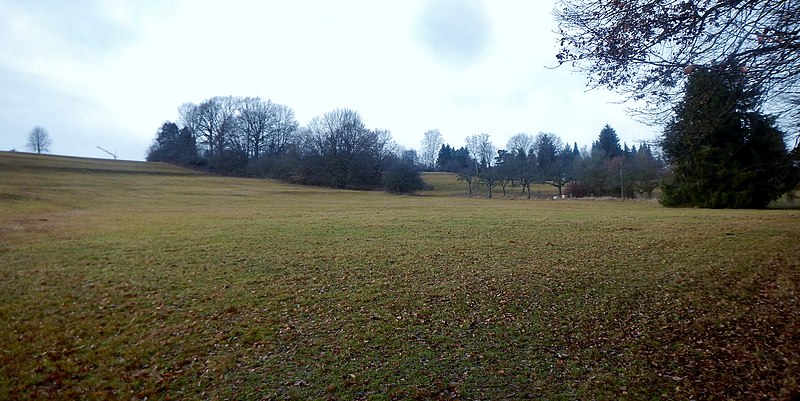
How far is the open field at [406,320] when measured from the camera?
4.75m

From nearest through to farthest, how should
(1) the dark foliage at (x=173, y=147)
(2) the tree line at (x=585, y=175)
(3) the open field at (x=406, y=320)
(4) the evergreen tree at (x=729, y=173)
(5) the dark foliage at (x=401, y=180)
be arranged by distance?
(3) the open field at (x=406, y=320) → (4) the evergreen tree at (x=729, y=173) → (2) the tree line at (x=585, y=175) → (5) the dark foliage at (x=401, y=180) → (1) the dark foliage at (x=173, y=147)

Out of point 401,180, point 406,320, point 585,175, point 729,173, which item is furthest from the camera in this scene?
point 401,180

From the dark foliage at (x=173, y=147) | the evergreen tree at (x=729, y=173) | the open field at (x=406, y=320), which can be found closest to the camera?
the open field at (x=406, y=320)

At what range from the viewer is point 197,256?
11914mm

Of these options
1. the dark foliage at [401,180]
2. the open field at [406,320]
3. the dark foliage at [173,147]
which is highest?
the dark foliage at [173,147]

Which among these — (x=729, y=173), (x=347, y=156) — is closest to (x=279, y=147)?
(x=347, y=156)

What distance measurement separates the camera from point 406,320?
666 centimetres

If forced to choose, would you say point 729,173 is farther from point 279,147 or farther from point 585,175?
point 279,147

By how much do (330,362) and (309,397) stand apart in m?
0.81

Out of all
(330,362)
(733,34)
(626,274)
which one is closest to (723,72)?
(733,34)

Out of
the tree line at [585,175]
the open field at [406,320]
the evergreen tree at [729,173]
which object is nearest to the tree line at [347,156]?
the tree line at [585,175]

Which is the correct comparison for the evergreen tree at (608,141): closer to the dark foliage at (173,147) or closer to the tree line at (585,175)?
the tree line at (585,175)

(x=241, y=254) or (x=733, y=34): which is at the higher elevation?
(x=733, y=34)

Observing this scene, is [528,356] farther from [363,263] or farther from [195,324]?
[363,263]
